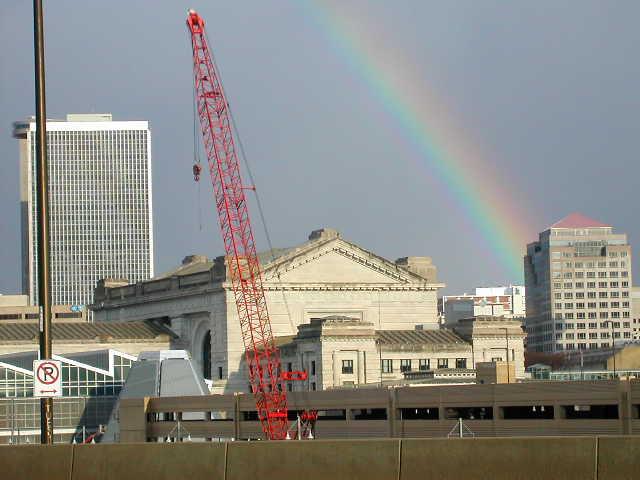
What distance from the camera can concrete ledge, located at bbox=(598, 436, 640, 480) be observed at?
29.6 metres

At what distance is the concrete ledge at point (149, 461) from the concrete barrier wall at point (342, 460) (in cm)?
2

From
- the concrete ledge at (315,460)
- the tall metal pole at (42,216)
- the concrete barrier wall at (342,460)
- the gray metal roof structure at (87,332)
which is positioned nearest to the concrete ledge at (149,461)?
the concrete barrier wall at (342,460)

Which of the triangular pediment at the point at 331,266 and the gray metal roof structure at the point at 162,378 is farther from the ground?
the triangular pediment at the point at 331,266

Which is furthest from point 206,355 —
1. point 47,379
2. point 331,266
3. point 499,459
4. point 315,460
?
point 499,459

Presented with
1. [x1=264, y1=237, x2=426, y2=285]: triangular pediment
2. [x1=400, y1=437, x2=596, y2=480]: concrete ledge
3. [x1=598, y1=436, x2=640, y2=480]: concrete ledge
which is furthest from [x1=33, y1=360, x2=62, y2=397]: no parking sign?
[x1=264, y1=237, x2=426, y2=285]: triangular pediment

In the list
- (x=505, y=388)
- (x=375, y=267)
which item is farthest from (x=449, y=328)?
(x=505, y=388)

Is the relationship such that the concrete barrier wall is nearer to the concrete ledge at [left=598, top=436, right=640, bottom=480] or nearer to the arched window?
the concrete ledge at [left=598, top=436, right=640, bottom=480]

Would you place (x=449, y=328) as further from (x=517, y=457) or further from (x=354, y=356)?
(x=517, y=457)

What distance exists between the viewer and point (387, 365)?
172 m

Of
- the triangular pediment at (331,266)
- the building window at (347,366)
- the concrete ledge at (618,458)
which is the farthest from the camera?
the triangular pediment at (331,266)

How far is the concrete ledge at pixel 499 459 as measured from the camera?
30.6 meters

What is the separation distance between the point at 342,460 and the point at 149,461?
17.3ft

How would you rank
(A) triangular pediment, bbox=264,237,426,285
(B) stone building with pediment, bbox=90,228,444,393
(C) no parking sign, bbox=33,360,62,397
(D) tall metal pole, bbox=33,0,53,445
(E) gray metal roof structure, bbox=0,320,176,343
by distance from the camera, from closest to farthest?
(C) no parking sign, bbox=33,360,62,397 → (D) tall metal pole, bbox=33,0,53,445 → (B) stone building with pediment, bbox=90,228,444,393 → (A) triangular pediment, bbox=264,237,426,285 → (E) gray metal roof structure, bbox=0,320,176,343

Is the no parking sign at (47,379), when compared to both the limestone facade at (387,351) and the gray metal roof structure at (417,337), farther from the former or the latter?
the gray metal roof structure at (417,337)
